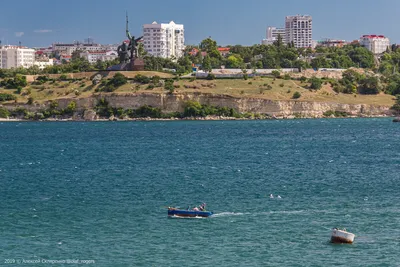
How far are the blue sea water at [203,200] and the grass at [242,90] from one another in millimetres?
47969

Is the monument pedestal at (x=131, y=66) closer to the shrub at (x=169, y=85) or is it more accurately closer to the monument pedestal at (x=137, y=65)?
the monument pedestal at (x=137, y=65)

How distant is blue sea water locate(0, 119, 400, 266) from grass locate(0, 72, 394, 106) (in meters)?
48.0

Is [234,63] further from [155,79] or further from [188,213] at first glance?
[188,213]

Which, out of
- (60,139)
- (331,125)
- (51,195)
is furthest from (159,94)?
(51,195)

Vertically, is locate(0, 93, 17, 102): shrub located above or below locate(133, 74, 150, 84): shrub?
below

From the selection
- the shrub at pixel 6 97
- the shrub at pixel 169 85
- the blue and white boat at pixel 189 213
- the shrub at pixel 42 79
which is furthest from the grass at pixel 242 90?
the blue and white boat at pixel 189 213

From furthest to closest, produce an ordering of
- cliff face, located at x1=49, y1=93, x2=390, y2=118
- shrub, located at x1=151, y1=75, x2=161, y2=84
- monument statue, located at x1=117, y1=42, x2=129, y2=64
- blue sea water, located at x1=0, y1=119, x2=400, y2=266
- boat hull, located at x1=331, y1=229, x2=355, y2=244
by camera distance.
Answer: monument statue, located at x1=117, y1=42, x2=129, y2=64 < shrub, located at x1=151, y1=75, x2=161, y2=84 < cliff face, located at x1=49, y1=93, x2=390, y2=118 < boat hull, located at x1=331, y1=229, x2=355, y2=244 < blue sea water, located at x1=0, y1=119, x2=400, y2=266

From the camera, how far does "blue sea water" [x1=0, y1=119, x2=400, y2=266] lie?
3631cm

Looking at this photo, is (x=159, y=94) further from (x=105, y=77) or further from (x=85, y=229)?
(x=85, y=229)

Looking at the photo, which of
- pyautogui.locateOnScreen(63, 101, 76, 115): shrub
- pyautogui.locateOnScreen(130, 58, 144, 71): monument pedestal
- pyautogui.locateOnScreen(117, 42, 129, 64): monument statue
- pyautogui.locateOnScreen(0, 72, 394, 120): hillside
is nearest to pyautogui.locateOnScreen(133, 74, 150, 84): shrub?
pyautogui.locateOnScreen(0, 72, 394, 120): hillside

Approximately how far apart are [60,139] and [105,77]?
49.8 meters

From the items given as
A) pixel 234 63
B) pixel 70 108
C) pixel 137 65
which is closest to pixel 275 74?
pixel 234 63

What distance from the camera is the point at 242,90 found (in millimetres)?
142000

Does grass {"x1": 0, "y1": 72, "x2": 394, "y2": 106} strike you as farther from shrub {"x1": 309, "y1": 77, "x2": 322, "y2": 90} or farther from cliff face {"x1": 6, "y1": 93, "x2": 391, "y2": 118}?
cliff face {"x1": 6, "y1": 93, "x2": 391, "y2": 118}
